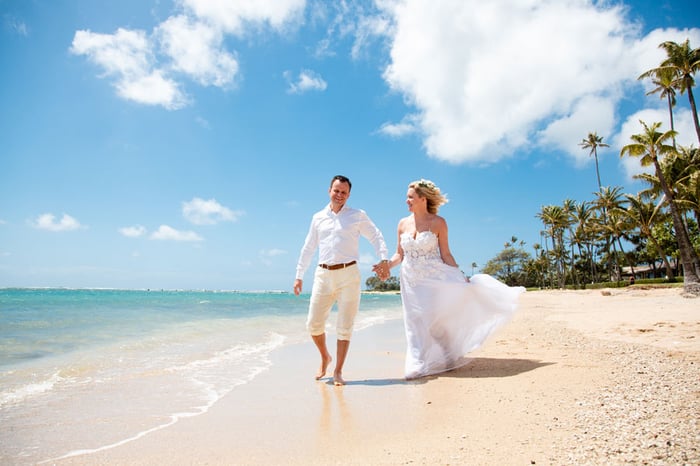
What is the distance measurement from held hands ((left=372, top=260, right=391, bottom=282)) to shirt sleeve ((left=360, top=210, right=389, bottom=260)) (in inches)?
2.8

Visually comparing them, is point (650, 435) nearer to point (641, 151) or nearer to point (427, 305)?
point (427, 305)

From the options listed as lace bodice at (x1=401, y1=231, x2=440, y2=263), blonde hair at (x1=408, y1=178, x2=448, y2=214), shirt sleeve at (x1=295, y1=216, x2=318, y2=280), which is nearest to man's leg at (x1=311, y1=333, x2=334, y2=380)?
shirt sleeve at (x1=295, y1=216, x2=318, y2=280)

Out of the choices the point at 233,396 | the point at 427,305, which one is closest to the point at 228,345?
the point at 233,396

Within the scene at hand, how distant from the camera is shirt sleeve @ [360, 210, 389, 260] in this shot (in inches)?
191

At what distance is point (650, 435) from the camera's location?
82.0 inches

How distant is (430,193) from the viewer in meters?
4.98

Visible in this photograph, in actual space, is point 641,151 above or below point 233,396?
above

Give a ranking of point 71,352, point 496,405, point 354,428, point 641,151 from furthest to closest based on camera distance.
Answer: point 641,151 → point 71,352 → point 496,405 → point 354,428

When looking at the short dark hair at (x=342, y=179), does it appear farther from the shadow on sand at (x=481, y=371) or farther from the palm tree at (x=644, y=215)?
the palm tree at (x=644, y=215)

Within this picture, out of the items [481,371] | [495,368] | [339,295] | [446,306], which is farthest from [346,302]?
[495,368]

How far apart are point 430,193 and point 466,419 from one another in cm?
284

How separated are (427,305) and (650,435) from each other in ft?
9.17

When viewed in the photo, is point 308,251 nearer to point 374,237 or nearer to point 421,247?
point 374,237

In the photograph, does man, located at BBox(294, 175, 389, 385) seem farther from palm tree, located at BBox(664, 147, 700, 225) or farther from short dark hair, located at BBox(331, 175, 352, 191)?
palm tree, located at BBox(664, 147, 700, 225)
